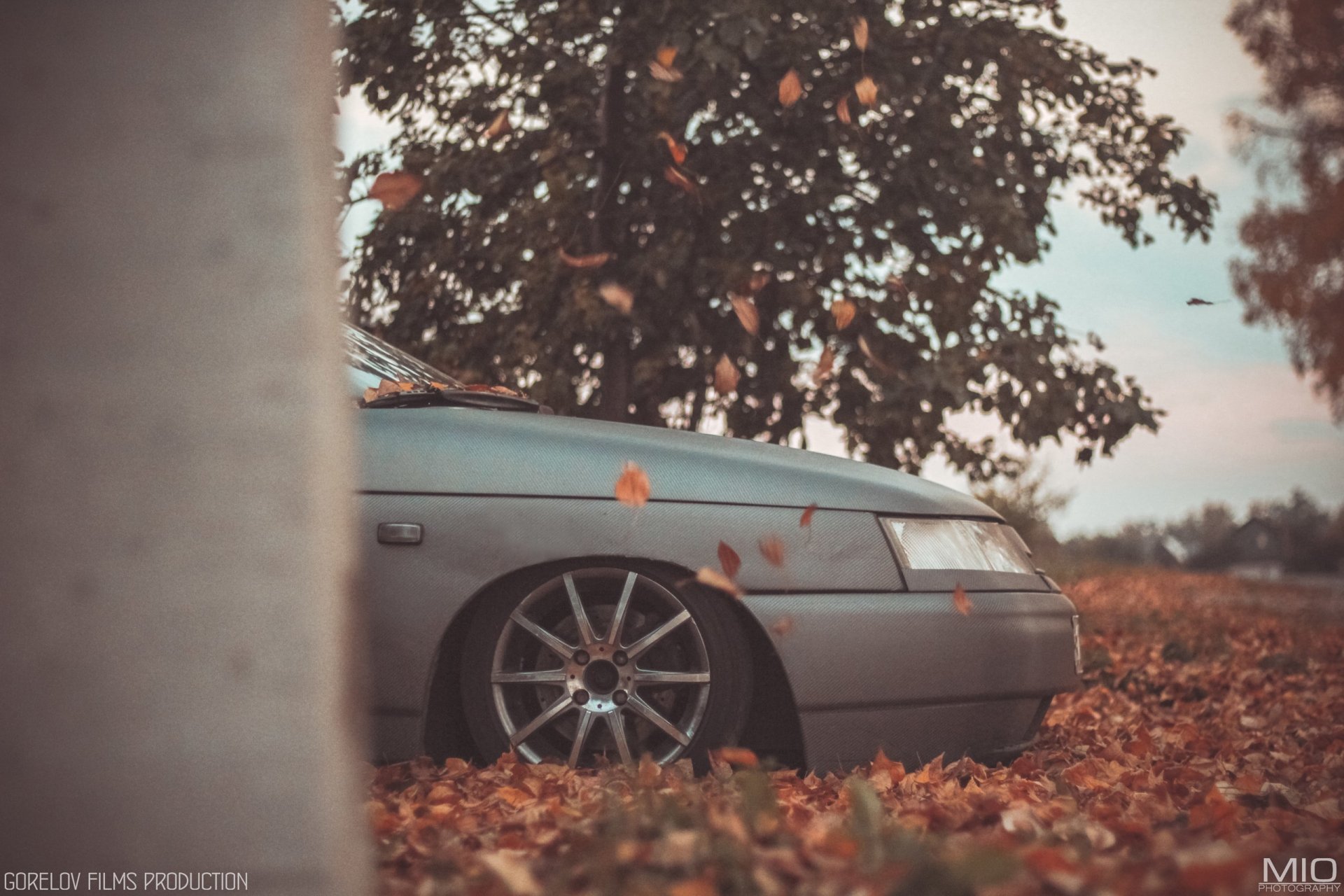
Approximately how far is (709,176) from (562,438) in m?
4.81

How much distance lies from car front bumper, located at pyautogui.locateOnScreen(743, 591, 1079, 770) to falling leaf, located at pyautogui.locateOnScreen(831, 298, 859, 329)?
138 inches

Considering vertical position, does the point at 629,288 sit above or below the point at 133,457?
above

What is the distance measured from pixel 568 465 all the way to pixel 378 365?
3.36 feet

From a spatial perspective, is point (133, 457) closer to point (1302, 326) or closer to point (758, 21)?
point (758, 21)

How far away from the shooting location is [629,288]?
7098 mm

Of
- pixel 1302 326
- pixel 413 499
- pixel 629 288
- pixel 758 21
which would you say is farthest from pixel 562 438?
pixel 1302 326

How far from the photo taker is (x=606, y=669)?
2.99m

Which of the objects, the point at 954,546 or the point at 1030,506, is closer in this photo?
the point at 954,546

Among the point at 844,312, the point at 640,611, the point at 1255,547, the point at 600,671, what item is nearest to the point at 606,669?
the point at 600,671

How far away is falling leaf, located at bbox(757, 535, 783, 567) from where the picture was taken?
2.95m

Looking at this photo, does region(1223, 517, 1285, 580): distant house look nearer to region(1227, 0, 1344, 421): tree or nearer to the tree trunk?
region(1227, 0, 1344, 421): tree

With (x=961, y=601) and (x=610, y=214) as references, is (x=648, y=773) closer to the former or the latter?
(x=961, y=601)

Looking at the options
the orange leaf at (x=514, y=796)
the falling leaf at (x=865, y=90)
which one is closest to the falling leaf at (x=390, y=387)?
the orange leaf at (x=514, y=796)

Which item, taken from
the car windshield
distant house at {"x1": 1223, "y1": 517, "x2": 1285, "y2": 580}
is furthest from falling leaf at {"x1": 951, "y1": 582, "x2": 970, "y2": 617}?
distant house at {"x1": 1223, "y1": 517, "x2": 1285, "y2": 580}
